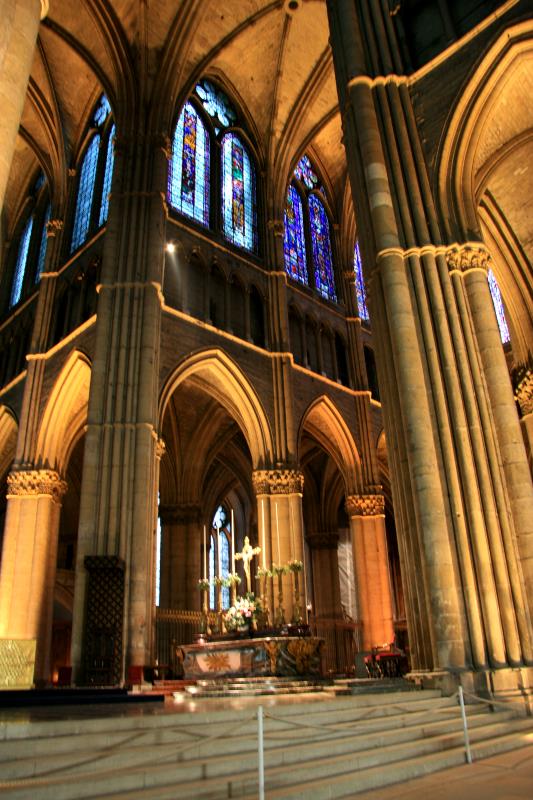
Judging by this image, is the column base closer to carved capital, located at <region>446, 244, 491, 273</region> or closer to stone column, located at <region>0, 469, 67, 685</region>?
carved capital, located at <region>446, 244, 491, 273</region>

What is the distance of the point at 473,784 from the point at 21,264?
81.4ft

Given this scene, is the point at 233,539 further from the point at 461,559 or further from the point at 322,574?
the point at 461,559

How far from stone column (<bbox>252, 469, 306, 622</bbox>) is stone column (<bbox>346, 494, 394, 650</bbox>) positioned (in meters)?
3.68

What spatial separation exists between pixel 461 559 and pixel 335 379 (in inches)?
566

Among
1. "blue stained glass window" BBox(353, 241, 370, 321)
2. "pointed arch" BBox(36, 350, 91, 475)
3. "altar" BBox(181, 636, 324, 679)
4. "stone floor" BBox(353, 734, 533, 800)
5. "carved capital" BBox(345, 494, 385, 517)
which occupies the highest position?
"blue stained glass window" BBox(353, 241, 370, 321)

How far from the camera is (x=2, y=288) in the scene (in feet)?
82.8

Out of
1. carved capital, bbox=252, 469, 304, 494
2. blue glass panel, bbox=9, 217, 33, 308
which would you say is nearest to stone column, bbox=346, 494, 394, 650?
carved capital, bbox=252, 469, 304, 494

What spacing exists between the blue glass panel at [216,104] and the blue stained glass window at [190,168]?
76cm

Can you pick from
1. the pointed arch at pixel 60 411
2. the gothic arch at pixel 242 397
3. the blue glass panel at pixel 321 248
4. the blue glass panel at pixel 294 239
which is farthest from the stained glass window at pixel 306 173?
the pointed arch at pixel 60 411

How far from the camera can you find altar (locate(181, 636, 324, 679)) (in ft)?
35.5

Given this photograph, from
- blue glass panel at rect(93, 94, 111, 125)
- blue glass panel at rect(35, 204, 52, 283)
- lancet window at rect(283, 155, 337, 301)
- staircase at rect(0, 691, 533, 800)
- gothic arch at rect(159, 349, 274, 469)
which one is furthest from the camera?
lancet window at rect(283, 155, 337, 301)

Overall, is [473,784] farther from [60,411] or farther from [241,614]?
[60,411]

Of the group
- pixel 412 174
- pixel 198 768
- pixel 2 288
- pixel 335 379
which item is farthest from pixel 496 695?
pixel 2 288

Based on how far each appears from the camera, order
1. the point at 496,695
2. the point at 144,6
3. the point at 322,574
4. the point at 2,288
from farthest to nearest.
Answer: the point at 322,574, the point at 2,288, the point at 144,6, the point at 496,695
